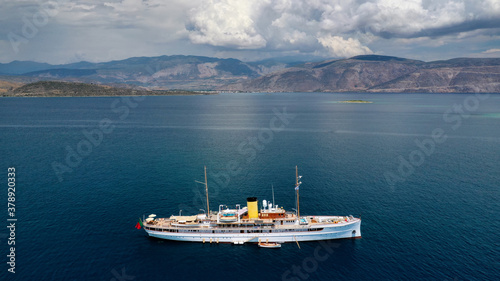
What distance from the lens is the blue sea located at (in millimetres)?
59156

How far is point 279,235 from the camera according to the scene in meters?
69.0

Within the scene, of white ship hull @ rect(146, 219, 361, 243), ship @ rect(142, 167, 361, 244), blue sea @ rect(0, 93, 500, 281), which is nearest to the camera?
blue sea @ rect(0, 93, 500, 281)

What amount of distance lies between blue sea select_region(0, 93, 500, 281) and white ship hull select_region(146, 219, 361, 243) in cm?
177

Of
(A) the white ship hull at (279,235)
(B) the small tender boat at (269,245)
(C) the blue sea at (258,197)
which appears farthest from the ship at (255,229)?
(C) the blue sea at (258,197)

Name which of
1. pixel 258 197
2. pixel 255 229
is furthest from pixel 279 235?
pixel 258 197

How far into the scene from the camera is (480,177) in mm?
104938

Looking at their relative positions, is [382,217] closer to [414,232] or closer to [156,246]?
[414,232]

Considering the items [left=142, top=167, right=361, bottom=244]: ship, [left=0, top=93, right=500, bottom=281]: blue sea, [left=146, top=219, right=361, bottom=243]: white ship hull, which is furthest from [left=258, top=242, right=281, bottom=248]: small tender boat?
[left=146, top=219, right=361, bottom=243]: white ship hull

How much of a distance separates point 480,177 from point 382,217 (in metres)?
56.2

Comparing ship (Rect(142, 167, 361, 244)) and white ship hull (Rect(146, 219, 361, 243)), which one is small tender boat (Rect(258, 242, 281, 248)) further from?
white ship hull (Rect(146, 219, 361, 243))

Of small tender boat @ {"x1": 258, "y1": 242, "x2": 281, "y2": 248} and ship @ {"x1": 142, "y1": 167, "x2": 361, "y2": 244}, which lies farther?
ship @ {"x1": 142, "y1": 167, "x2": 361, "y2": 244}

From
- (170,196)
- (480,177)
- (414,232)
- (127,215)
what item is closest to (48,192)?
(127,215)

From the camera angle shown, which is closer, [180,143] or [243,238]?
[243,238]

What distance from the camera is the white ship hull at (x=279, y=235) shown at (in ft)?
226
